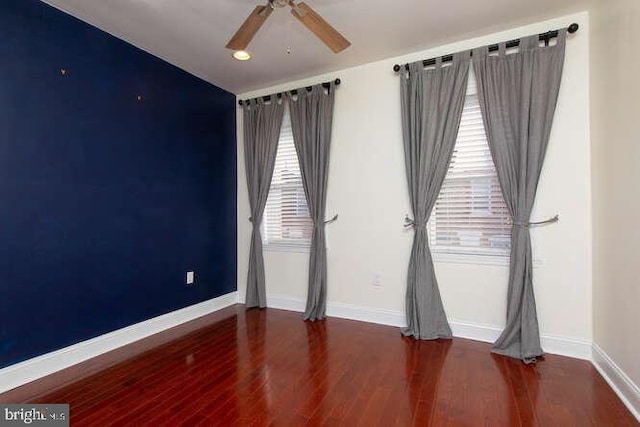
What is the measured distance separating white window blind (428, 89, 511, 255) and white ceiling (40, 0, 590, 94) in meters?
0.57

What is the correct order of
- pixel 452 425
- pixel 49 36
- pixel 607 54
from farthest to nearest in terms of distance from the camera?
1. pixel 49 36
2. pixel 607 54
3. pixel 452 425

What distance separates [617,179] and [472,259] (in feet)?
3.85

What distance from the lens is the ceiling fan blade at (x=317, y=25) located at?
6.12ft

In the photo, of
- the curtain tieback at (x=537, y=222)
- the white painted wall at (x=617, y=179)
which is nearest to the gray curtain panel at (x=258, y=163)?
the curtain tieback at (x=537, y=222)

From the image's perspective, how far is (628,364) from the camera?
1.91 m

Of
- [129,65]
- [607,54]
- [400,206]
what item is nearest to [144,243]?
[129,65]

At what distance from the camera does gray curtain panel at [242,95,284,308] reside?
3.78 meters

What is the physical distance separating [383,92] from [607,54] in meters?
1.73

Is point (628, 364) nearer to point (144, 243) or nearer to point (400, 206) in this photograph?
point (400, 206)

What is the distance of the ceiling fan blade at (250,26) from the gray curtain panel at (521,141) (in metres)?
1.97

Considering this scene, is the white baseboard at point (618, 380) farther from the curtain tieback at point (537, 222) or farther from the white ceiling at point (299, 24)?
the white ceiling at point (299, 24)

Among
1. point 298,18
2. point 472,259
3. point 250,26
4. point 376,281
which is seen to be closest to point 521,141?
point 472,259

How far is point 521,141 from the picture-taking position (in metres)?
2.57

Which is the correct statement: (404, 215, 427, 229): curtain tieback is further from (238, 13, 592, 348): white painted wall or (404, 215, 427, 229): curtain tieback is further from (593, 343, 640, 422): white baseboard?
(593, 343, 640, 422): white baseboard
